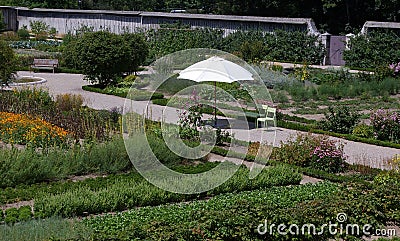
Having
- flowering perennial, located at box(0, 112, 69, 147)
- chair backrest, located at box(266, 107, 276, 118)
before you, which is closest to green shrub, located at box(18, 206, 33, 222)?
flowering perennial, located at box(0, 112, 69, 147)

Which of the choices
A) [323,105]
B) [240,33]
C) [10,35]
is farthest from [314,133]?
[10,35]

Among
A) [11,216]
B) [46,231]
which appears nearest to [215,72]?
[11,216]

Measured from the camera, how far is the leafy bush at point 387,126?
1416 cm

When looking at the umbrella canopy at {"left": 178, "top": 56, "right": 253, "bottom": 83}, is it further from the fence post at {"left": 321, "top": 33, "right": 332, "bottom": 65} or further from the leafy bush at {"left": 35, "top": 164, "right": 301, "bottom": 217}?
the fence post at {"left": 321, "top": 33, "right": 332, "bottom": 65}

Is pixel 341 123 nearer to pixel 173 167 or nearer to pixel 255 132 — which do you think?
pixel 255 132

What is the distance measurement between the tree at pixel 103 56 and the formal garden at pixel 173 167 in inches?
1.5

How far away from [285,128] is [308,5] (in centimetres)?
2313

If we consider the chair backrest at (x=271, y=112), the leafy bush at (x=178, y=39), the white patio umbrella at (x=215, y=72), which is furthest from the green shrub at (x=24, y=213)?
the leafy bush at (x=178, y=39)

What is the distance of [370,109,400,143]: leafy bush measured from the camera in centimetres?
1416

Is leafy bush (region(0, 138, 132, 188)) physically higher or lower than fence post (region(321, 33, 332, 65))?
lower

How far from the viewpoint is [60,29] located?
40.1m

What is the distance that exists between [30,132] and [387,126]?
7.43 metres

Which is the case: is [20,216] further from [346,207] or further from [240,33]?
[240,33]

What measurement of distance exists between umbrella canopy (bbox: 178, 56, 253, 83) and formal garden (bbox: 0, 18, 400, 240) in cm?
82
